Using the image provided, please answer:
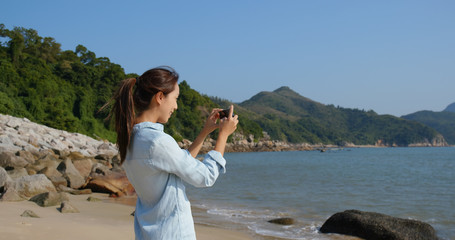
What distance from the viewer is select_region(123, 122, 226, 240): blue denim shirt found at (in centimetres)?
165

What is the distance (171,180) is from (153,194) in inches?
3.9

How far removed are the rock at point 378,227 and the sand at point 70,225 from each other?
5.87ft

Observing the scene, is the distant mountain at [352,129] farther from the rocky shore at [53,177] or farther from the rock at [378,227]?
the rock at [378,227]

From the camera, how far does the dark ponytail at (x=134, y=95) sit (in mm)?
1750

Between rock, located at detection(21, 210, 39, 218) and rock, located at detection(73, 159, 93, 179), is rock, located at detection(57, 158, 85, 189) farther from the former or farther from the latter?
rock, located at detection(21, 210, 39, 218)

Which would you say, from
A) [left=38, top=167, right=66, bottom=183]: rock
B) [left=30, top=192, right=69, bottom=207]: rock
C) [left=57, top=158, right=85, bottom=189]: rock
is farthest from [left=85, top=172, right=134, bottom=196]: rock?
[left=30, top=192, right=69, bottom=207]: rock

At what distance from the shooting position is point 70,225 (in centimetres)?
569

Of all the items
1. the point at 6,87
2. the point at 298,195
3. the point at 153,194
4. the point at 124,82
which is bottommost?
the point at 298,195

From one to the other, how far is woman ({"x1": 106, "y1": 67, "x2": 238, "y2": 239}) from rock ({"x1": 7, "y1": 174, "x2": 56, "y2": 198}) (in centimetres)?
727

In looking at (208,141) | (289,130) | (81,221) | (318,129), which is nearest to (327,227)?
(81,221)

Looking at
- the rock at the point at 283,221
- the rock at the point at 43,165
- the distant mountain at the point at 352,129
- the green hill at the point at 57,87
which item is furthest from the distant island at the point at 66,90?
the distant mountain at the point at 352,129

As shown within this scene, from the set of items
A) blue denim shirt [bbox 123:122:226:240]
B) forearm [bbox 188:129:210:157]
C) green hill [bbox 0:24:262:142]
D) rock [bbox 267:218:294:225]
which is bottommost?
rock [bbox 267:218:294:225]

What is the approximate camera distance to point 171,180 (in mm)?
1717

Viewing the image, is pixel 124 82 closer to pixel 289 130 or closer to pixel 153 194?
pixel 153 194
